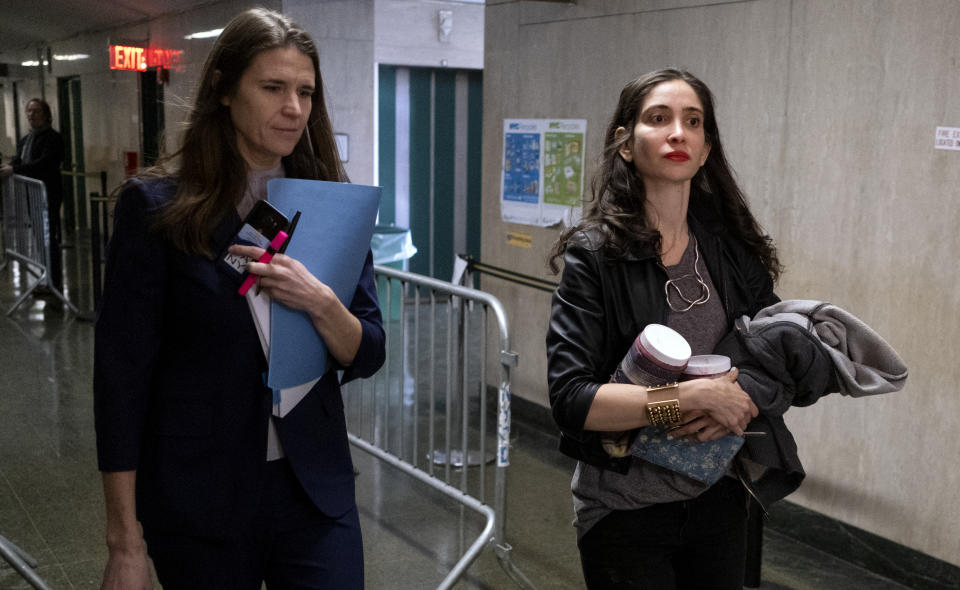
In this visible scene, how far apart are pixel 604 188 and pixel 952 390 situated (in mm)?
2295

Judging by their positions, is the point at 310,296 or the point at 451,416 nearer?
the point at 310,296

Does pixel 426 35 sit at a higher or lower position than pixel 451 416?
higher

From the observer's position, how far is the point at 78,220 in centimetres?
1398

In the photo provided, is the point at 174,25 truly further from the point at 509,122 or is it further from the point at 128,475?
the point at 128,475

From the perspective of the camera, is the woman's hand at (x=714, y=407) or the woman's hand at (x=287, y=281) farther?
the woman's hand at (x=714, y=407)

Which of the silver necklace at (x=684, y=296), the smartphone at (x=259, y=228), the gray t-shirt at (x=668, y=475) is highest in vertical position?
the smartphone at (x=259, y=228)

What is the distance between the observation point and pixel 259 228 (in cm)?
170

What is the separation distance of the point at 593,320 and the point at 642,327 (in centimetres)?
10

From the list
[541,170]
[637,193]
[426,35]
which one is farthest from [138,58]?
[637,193]

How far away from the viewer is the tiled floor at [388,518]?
386 centimetres

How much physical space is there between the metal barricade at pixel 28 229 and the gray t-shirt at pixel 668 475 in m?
7.99

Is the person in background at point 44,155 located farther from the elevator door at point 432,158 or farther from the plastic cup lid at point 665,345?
the plastic cup lid at point 665,345

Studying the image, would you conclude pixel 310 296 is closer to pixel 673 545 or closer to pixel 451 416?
pixel 673 545

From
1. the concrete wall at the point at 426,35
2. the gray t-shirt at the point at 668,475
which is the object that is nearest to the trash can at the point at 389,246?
the concrete wall at the point at 426,35
